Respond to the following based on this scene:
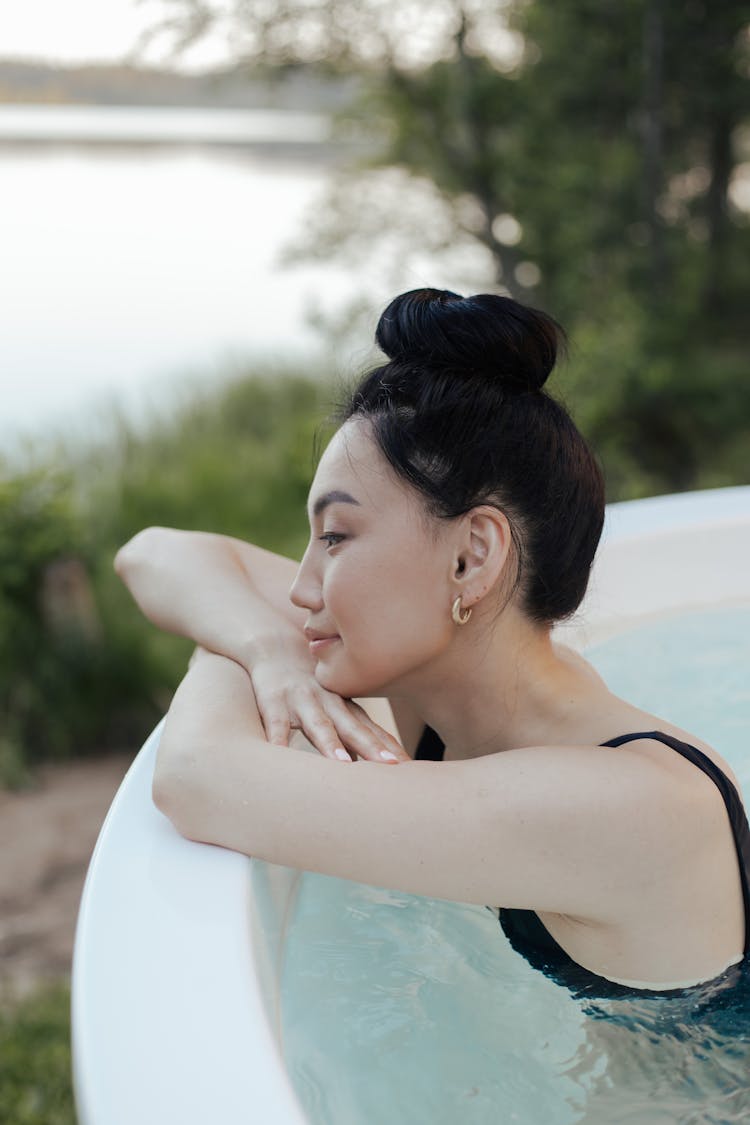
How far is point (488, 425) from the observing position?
43.8 inches

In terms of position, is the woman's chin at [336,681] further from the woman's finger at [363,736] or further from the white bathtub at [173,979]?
the white bathtub at [173,979]

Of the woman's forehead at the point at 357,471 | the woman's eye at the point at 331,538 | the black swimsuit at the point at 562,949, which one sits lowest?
the black swimsuit at the point at 562,949

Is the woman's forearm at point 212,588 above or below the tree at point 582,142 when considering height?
below

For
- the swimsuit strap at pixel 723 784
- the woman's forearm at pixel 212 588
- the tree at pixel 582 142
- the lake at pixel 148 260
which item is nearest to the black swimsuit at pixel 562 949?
the swimsuit strap at pixel 723 784

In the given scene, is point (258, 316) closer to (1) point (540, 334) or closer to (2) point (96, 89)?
(2) point (96, 89)

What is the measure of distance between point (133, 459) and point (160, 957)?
11.4ft

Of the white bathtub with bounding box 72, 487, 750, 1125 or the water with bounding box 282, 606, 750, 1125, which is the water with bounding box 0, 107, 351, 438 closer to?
the water with bounding box 282, 606, 750, 1125

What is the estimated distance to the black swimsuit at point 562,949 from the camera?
1.09 metres

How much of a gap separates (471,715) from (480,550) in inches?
9.1

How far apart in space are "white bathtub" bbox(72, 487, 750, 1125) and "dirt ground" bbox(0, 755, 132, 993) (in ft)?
4.91

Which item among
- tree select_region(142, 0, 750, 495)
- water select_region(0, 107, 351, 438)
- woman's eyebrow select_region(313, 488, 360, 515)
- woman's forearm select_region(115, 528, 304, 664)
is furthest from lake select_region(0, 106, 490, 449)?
woman's eyebrow select_region(313, 488, 360, 515)

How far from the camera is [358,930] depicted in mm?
1405

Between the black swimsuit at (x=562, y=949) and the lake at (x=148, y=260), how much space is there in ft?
10.3

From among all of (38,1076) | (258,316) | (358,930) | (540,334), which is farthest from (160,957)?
(258,316)
